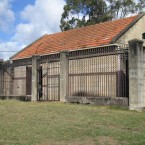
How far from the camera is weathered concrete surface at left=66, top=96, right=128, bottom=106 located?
48.9ft

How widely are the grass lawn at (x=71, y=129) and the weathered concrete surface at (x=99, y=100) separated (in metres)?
2.22

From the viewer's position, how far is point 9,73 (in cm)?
2294

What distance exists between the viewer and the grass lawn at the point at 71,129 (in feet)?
Result: 26.1

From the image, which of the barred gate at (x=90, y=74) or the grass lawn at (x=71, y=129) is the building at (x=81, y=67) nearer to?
the barred gate at (x=90, y=74)

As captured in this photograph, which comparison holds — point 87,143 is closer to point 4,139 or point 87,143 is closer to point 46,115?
point 4,139

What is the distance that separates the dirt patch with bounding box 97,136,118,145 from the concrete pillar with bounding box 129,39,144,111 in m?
6.12

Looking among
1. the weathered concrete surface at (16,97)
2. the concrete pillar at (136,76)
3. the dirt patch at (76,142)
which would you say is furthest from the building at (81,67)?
the dirt patch at (76,142)

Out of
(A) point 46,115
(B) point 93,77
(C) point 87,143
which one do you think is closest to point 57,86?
(B) point 93,77

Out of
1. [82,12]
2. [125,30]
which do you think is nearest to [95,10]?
[82,12]

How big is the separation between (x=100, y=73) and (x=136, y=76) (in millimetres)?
2771

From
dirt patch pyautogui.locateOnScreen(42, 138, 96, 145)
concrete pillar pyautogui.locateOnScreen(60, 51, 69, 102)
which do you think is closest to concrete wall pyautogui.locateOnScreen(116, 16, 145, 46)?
concrete pillar pyautogui.locateOnScreen(60, 51, 69, 102)

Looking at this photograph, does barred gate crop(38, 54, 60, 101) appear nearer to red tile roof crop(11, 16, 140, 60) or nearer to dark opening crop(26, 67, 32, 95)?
dark opening crop(26, 67, 32, 95)

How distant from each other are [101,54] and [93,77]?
1.46m

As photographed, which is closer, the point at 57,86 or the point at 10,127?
the point at 10,127
